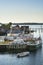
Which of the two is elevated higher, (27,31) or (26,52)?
(27,31)

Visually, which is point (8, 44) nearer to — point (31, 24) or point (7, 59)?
point (7, 59)

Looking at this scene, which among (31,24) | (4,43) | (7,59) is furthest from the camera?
(4,43)

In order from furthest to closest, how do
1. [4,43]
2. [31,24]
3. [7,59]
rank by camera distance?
[4,43], [7,59], [31,24]

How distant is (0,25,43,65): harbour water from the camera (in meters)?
3.89

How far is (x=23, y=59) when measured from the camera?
4.09 m

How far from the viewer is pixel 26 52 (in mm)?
4227

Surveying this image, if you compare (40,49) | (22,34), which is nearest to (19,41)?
(22,34)

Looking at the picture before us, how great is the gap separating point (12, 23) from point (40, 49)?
94 centimetres

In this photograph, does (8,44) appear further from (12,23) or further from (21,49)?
(12,23)

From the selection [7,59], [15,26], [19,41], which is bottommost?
[7,59]

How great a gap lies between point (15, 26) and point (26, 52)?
54 cm

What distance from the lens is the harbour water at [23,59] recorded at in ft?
12.8

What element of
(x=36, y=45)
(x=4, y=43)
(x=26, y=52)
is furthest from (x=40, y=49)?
(x=4, y=43)

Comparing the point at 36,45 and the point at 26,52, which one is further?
the point at 36,45
